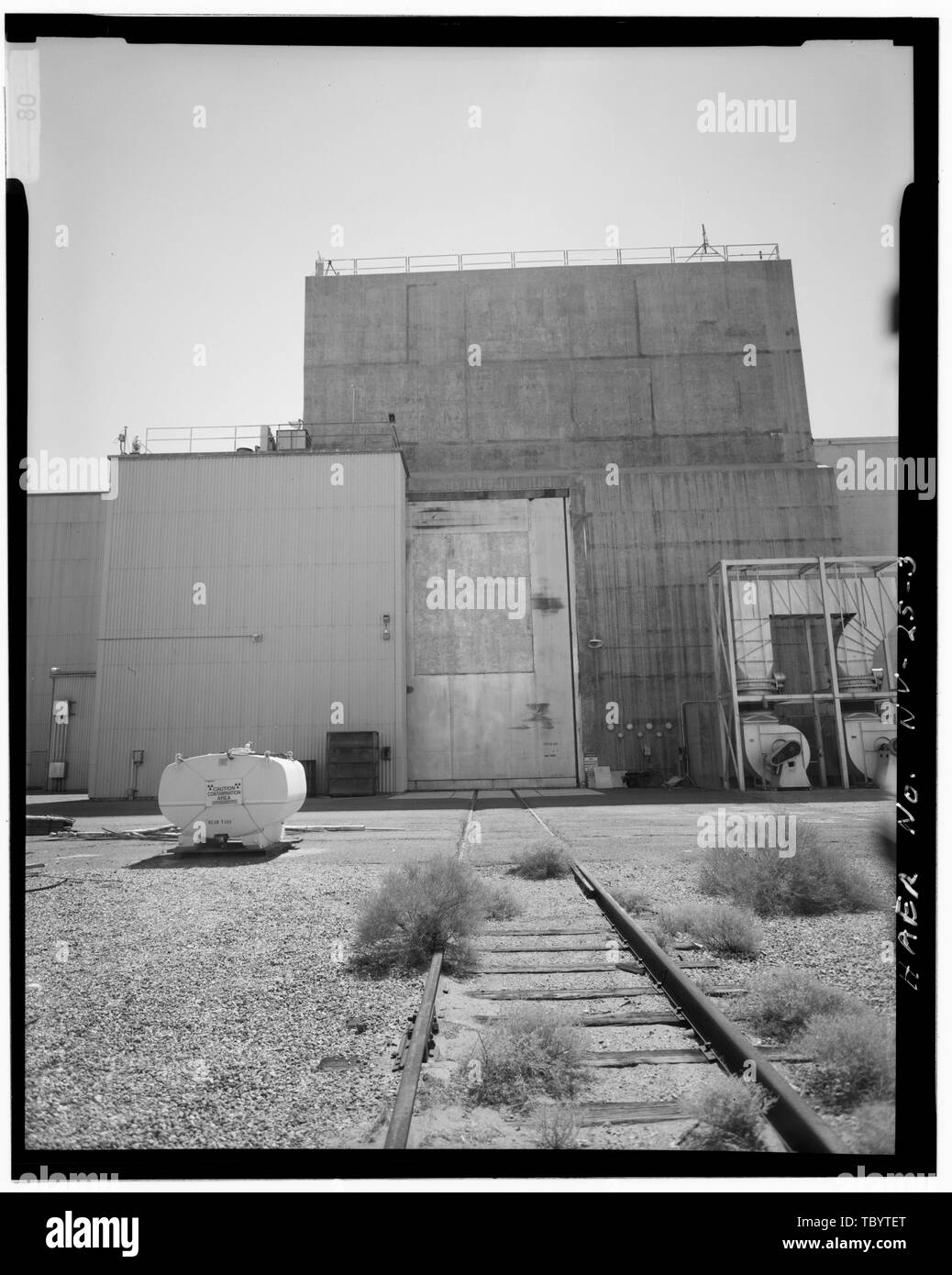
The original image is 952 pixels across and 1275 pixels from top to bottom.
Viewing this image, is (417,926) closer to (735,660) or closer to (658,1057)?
(658,1057)

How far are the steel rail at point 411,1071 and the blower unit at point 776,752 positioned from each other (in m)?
18.5

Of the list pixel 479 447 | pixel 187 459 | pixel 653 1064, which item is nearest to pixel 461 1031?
pixel 653 1064

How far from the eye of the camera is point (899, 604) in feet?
7.35

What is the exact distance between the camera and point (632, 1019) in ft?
13.9

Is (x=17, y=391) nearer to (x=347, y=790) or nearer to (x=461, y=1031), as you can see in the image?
(x=461, y=1031)

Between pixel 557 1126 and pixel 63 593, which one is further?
pixel 63 593

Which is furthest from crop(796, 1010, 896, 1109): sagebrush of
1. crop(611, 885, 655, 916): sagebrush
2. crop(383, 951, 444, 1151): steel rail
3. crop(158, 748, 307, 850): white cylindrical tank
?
crop(158, 748, 307, 850): white cylindrical tank

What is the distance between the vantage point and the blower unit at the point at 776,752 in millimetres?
21562

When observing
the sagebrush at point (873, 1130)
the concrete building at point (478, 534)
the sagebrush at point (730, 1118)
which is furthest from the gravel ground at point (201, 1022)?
the concrete building at point (478, 534)

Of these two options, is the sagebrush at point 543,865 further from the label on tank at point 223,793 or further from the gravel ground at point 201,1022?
the label on tank at point 223,793

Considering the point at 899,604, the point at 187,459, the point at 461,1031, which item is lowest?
the point at 461,1031

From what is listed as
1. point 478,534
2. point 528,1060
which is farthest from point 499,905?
point 478,534

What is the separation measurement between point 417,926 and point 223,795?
5.45m

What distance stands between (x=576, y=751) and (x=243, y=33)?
23.1 metres
